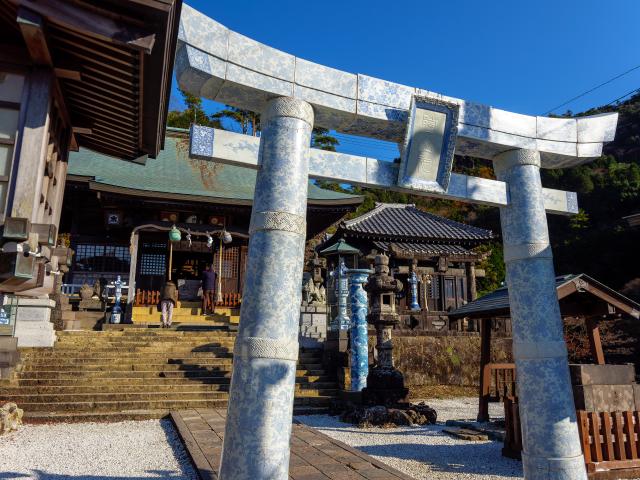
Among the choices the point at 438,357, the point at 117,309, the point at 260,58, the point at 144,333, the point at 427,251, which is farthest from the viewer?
the point at 427,251

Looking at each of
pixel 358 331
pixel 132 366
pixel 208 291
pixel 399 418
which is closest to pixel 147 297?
pixel 208 291

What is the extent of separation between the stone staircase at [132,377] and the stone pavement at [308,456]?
1.86m

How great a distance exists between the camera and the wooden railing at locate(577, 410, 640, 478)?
5285 mm

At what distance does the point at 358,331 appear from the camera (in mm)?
10422

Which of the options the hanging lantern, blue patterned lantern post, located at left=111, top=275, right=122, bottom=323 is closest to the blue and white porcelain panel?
blue patterned lantern post, located at left=111, top=275, right=122, bottom=323

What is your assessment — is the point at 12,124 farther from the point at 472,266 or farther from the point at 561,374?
the point at 472,266

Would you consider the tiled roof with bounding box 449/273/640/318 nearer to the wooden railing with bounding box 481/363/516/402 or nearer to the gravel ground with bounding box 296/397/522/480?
the wooden railing with bounding box 481/363/516/402

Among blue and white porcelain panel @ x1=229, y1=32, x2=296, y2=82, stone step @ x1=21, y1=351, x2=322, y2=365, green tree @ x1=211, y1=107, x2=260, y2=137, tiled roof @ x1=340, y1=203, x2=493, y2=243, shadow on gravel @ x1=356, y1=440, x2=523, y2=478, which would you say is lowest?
shadow on gravel @ x1=356, y1=440, x2=523, y2=478

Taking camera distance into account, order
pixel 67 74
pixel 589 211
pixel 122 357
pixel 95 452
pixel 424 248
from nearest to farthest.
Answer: pixel 67 74
pixel 95 452
pixel 122 357
pixel 424 248
pixel 589 211

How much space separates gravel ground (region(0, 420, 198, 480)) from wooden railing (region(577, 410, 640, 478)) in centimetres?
434

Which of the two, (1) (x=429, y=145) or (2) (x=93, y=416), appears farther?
(2) (x=93, y=416)

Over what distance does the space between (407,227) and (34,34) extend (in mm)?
19348

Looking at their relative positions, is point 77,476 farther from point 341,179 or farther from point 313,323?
point 313,323

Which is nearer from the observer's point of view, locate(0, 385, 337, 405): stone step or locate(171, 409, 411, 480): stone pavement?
locate(171, 409, 411, 480): stone pavement
